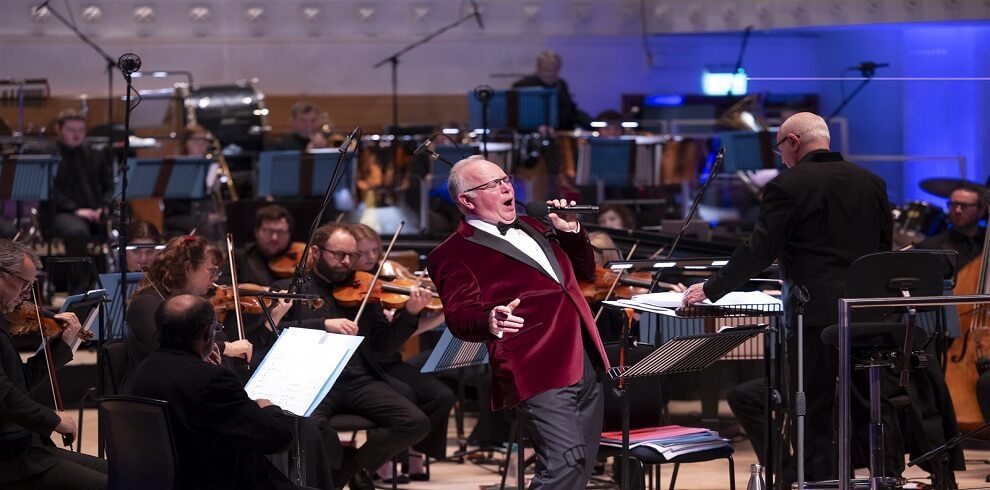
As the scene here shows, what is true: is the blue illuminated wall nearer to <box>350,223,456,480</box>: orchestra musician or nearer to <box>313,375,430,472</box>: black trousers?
<box>350,223,456,480</box>: orchestra musician

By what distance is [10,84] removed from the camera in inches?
413

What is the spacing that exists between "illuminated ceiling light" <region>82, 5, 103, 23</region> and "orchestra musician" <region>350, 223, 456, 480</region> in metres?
7.26

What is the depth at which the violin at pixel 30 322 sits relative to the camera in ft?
15.1

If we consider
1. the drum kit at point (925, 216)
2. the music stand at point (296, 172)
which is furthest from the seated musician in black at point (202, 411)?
the drum kit at point (925, 216)

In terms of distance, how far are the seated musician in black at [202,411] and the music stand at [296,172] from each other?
5121mm

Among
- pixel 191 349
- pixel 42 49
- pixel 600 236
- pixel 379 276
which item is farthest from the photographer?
pixel 42 49

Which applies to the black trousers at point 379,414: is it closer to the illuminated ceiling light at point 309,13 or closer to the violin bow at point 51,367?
the violin bow at point 51,367

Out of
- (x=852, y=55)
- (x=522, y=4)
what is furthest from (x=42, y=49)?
(x=852, y=55)

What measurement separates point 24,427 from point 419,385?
84.8 inches

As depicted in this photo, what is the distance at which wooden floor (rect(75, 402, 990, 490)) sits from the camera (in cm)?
593

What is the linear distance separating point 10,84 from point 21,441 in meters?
7.01

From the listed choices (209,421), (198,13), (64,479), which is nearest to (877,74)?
(198,13)

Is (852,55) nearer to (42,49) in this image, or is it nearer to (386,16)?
(386,16)

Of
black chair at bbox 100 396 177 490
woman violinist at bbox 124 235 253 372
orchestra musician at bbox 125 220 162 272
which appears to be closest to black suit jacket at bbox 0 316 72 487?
black chair at bbox 100 396 177 490
